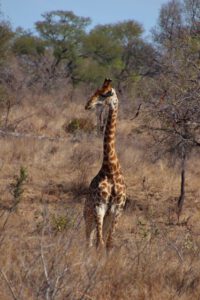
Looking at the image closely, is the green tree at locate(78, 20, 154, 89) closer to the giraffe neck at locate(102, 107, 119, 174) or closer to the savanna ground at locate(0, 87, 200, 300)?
the savanna ground at locate(0, 87, 200, 300)

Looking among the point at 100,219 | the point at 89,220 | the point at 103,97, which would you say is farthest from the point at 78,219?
the point at 103,97

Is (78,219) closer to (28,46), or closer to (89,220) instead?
(89,220)

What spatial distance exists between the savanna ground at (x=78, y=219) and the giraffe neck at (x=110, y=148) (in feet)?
2.10

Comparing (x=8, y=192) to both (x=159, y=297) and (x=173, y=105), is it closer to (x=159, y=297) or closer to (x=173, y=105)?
(x=173, y=105)

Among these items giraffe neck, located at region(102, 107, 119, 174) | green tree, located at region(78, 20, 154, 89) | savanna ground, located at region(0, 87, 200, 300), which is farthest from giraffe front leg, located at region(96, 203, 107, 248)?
green tree, located at region(78, 20, 154, 89)

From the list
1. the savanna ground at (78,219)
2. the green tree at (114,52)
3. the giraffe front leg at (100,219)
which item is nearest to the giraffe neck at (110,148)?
the giraffe front leg at (100,219)

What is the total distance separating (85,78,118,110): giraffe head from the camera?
7839 mm

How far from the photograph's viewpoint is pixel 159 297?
545 centimetres

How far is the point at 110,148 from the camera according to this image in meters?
8.27

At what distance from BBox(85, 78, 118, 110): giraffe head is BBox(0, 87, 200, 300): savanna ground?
1.28 m

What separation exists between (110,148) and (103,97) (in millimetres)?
657

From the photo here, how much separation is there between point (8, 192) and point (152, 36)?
23.3m

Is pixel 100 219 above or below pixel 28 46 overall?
below

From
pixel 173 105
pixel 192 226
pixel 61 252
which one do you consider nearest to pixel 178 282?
pixel 61 252
